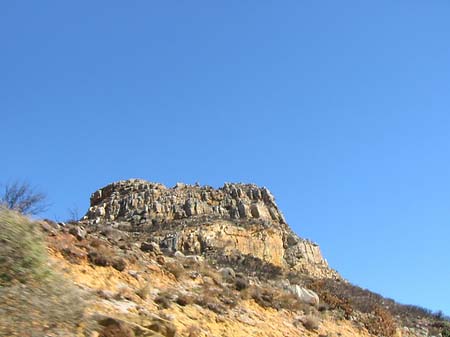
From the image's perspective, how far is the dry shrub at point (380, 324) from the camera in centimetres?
2809

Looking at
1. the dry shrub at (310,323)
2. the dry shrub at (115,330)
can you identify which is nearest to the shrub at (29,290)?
the dry shrub at (115,330)

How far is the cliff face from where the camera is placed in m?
49.0

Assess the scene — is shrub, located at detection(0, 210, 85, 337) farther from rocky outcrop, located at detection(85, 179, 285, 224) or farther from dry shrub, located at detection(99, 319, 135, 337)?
rocky outcrop, located at detection(85, 179, 285, 224)

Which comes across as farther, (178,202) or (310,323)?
(178,202)

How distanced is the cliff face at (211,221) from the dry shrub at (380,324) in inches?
557

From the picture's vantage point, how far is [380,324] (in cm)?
2916

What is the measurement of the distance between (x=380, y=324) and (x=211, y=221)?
27051 millimetres

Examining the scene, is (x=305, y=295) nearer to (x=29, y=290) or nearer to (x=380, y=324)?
(x=380, y=324)

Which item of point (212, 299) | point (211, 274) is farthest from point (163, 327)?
point (211, 274)

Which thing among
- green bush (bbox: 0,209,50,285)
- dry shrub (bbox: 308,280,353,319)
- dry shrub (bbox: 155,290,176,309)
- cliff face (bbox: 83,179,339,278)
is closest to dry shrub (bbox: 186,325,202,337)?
dry shrub (bbox: 155,290,176,309)

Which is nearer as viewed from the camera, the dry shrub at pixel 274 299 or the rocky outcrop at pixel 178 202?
the dry shrub at pixel 274 299

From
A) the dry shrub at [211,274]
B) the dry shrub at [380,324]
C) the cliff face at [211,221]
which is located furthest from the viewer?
the cliff face at [211,221]

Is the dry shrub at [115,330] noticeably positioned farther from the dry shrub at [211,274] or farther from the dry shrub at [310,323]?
the dry shrub at [310,323]

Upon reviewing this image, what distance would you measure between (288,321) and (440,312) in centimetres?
2916
